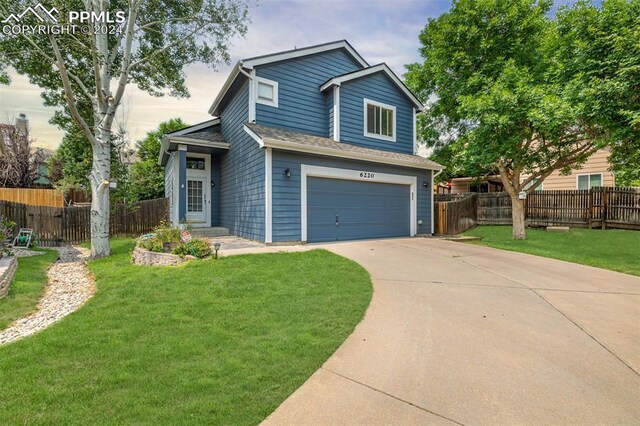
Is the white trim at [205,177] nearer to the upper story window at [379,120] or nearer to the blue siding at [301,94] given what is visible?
the blue siding at [301,94]

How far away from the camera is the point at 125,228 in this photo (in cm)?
1320

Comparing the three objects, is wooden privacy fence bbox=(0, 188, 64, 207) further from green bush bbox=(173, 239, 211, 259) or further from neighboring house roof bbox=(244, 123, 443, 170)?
green bush bbox=(173, 239, 211, 259)

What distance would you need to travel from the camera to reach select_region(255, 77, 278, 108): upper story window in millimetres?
10258

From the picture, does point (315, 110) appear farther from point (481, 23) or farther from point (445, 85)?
point (481, 23)

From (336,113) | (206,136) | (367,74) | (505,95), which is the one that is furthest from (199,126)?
(505,95)

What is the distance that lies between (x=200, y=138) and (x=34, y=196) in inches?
493

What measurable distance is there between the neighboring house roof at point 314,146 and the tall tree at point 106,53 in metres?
4.05

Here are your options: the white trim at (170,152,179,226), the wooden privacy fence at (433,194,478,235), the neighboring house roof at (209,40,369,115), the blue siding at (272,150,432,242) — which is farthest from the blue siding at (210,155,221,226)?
the wooden privacy fence at (433,194,478,235)

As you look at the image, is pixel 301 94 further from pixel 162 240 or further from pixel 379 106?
pixel 162 240

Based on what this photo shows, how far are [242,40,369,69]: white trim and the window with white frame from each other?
14.6 m

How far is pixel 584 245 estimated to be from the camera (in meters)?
10.5

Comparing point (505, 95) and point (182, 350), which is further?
point (505, 95)

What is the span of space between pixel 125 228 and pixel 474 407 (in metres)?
14.4

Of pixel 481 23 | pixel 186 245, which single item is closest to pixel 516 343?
pixel 186 245
